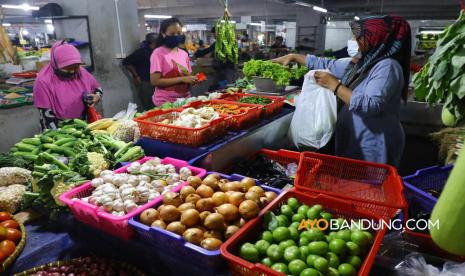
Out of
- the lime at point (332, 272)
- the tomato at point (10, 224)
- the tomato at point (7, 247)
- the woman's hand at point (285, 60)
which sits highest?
the woman's hand at point (285, 60)

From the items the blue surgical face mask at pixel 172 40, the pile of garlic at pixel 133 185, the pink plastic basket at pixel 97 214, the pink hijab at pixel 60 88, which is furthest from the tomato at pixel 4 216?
the blue surgical face mask at pixel 172 40

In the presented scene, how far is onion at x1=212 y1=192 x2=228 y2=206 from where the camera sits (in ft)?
5.18

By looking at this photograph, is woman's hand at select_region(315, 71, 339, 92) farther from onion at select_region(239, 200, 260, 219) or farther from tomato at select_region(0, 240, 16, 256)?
tomato at select_region(0, 240, 16, 256)

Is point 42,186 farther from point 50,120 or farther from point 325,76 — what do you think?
point 325,76

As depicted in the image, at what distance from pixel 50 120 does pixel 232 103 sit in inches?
83.5

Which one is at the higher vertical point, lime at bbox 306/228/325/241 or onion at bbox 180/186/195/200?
onion at bbox 180/186/195/200

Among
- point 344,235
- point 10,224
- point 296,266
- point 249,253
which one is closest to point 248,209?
point 249,253

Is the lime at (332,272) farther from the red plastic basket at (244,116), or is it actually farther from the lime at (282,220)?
the red plastic basket at (244,116)

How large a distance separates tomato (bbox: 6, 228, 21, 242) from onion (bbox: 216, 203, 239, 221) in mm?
1149

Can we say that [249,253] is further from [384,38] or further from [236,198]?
[384,38]

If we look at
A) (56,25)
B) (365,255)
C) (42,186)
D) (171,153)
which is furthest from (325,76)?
(56,25)

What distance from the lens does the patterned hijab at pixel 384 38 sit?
2311 mm

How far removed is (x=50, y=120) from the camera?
3482 mm

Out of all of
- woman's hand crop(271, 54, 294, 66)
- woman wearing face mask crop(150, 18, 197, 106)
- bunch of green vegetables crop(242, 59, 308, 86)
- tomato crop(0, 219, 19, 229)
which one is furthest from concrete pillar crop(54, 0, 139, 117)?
tomato crop(0, 219, 19, 229)
